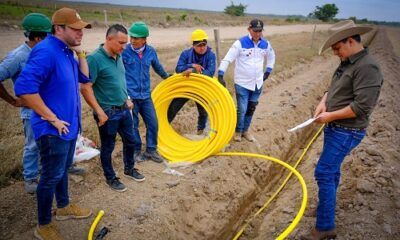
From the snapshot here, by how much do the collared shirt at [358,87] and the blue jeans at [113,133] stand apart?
2420mm

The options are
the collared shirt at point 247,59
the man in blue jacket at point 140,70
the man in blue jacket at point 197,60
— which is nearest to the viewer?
the man in blue jacket at point 140,70

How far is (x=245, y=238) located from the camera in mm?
4395

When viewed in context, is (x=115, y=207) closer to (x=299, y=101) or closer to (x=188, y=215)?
(x=188, y=215)

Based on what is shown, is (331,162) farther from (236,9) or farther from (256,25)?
(236,9)

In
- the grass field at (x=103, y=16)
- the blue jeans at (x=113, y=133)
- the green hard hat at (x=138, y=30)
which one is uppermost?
the green hard hat at (x=138, y=30)

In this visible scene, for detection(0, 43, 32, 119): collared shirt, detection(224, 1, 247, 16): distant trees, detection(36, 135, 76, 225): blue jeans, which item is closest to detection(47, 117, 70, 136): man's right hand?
detection(36, 135, 76, 225): blue jeans

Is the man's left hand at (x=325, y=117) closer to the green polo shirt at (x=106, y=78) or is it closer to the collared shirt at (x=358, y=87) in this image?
the collared shirt at (x=358, y=87)

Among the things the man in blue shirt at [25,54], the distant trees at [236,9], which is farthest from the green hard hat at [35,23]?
the distant trees at [236,9]

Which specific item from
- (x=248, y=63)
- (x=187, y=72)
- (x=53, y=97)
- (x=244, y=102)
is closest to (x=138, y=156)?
(x=187, y=72)

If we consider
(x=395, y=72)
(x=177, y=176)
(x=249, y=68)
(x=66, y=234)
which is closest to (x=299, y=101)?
(x=249, y=68)

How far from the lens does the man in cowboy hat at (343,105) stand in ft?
9.74

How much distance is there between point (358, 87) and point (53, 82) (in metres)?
Result: 2.74

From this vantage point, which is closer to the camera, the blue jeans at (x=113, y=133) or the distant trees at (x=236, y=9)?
the blue jeans at (x=113, y=133)

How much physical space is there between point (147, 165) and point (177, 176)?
0.55 m
